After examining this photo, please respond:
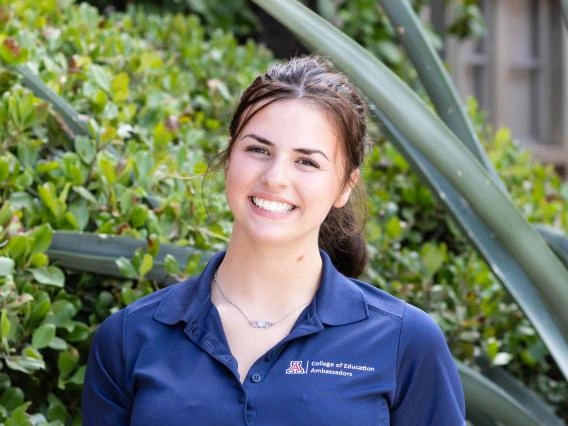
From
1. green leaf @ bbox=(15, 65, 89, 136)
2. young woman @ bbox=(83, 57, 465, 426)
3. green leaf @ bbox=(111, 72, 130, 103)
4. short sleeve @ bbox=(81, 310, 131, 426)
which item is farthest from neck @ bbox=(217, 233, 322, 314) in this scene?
green leaf @ bbox=(111, 72, 130, 103)

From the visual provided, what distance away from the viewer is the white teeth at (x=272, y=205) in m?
1.84

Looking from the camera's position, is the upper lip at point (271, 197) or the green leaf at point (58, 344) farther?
the green leaf at point (58, 344)

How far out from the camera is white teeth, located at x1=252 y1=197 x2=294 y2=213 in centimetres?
184

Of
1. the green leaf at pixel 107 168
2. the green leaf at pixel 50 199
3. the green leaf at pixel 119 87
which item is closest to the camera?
the green leaf at pixel 50 199

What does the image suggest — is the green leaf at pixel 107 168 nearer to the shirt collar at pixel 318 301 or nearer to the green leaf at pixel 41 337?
the green leaf at pixel 41 337

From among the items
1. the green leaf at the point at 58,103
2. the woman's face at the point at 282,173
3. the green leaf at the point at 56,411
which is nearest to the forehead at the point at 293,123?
the woman's face at the point at 282,173

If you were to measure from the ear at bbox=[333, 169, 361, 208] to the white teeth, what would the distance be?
0.19 meters

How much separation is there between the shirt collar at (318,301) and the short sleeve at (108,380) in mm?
83

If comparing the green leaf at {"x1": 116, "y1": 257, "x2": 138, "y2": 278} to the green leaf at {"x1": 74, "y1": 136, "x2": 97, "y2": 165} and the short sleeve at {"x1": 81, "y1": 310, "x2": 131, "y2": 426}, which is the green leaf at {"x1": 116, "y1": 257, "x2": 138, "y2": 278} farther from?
the short sleeve at {"x1": 81, "y1": 310, "x2": 131, "y2": 426}

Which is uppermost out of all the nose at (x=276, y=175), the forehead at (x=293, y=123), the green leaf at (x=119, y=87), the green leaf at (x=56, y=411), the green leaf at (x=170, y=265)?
the forehead at (x=293, y=123)

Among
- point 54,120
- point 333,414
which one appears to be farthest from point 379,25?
point 333,414

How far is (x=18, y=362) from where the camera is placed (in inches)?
90.6

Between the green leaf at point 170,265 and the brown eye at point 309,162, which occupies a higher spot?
the brown eye at point 309,162

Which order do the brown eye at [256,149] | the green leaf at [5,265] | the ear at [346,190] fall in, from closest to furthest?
the brown eye at [256,149] < the ear at [346,190] < the green leaf at [5,265]
